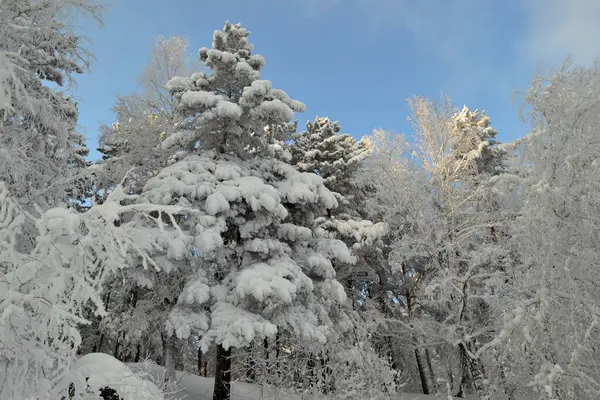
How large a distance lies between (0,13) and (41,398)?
6119mm

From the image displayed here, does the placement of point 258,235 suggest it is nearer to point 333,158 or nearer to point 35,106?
point 35,106

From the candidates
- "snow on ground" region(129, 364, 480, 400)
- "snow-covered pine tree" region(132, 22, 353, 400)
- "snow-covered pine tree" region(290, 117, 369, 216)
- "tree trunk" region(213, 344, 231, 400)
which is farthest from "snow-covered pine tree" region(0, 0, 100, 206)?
"snow-covered pine tree" region(290, 117, 369, 216)

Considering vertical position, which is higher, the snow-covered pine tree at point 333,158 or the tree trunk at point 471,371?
the snow-covered pine tree at point 333,158

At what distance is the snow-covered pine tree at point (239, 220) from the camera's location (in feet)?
32.3

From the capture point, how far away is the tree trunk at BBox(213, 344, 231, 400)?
438 inches

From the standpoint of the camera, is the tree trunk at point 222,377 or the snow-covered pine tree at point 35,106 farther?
the tree trunk at point 222,377

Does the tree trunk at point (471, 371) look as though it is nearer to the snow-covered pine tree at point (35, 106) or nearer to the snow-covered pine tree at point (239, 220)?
the snow-covered pine tree at point (239, 220)

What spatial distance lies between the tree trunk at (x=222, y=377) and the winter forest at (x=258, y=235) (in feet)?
0.16

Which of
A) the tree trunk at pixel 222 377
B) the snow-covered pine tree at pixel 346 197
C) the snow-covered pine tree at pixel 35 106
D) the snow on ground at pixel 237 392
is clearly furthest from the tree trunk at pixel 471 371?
the snow-covered pine tree at pixel 35 106

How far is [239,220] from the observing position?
38.0 ft

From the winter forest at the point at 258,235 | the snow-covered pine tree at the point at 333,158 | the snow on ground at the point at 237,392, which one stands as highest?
the snow-covered pine tree at the point at 333,158

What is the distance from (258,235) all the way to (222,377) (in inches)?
151

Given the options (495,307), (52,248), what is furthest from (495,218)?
(52,248)

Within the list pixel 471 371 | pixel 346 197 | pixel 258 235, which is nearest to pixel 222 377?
pixel 258 235
